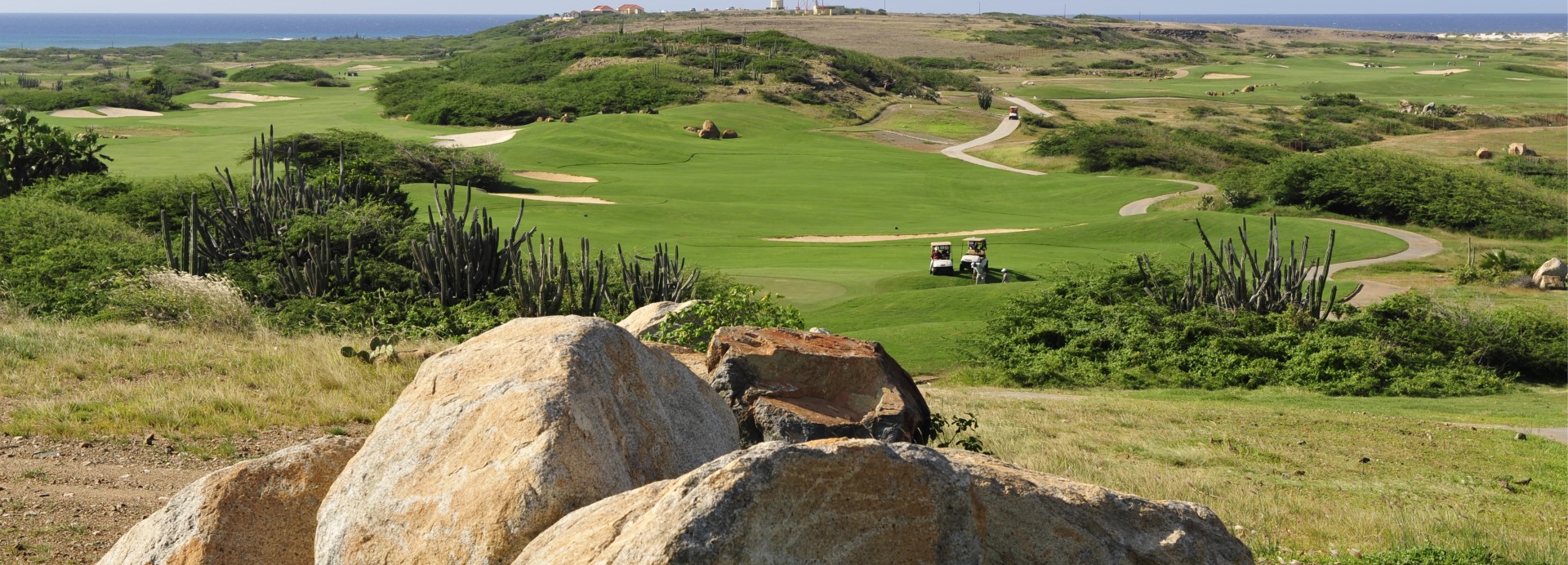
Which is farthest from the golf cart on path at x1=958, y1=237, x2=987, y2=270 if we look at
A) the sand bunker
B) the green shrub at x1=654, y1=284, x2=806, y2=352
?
the sand bunker

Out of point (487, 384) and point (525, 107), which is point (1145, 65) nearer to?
point (525, 107)

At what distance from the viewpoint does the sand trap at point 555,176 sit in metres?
49.1

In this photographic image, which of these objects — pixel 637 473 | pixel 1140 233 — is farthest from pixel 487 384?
pixel 1140 233

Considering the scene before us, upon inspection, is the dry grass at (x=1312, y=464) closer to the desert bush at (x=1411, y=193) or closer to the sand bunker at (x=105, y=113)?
the desert bush at (x=1411, y=193)

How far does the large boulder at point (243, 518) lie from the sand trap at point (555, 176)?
4313 cm

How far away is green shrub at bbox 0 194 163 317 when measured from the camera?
2045cm

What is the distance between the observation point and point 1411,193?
45.4 meters

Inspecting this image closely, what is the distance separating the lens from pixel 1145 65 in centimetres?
14938

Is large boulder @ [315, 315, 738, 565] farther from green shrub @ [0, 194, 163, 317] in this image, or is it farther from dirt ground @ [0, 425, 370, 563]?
green shrub @ [0, 194, 163, 317]

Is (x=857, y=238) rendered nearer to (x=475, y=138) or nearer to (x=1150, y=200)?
(x=1150, y=200)

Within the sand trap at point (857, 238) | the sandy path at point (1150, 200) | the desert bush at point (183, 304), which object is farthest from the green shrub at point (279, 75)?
the desert bush at point (183, 304)

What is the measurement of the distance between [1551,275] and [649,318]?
28.4m

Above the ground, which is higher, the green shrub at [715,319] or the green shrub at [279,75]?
the green shrub at [279,75]

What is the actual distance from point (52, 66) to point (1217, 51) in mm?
151541
